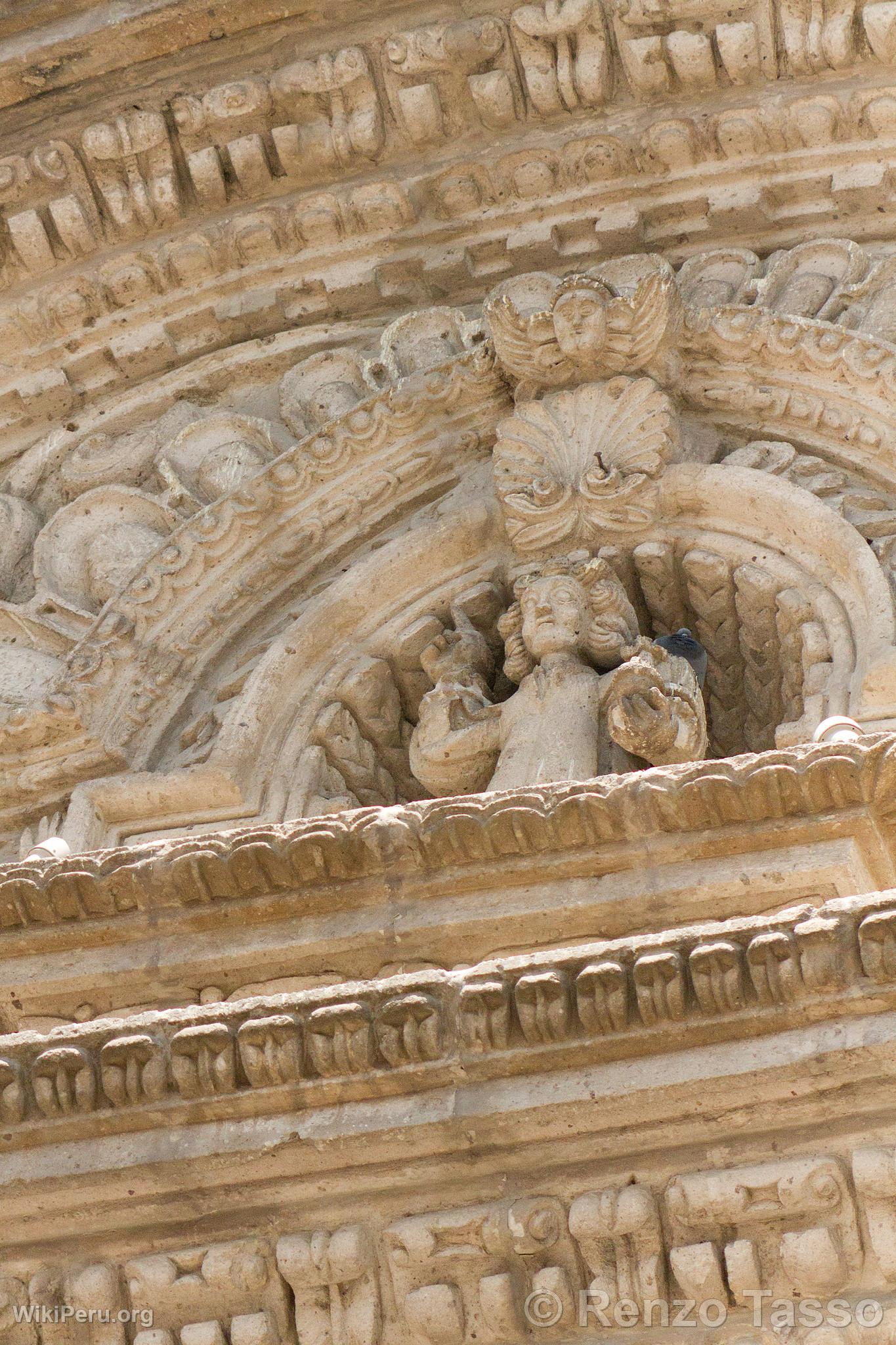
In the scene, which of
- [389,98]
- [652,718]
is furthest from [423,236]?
[652,718]

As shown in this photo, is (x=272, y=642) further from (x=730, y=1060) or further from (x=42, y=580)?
(x=730, y=1060)

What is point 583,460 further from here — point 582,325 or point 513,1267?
point 513,1267

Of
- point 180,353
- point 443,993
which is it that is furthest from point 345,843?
point 180,353

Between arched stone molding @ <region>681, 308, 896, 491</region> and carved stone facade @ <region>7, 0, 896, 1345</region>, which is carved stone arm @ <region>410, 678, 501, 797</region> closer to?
carved stone facade @ <region>7, 0, 896, 1345</region>

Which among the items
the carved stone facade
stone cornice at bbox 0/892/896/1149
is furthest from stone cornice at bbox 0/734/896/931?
stone cornice at bbox 0/892/896/1149

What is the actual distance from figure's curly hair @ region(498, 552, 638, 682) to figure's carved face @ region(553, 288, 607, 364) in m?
0.62

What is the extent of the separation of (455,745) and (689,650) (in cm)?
60

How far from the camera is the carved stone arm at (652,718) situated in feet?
17.0

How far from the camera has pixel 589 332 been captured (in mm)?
6555

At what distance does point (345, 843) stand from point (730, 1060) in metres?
0.99

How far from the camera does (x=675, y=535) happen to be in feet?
20.6

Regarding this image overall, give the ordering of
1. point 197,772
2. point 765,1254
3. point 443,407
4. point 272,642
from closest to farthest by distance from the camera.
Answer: point 765,1254, point 197,772, point 272,642, point 443,407

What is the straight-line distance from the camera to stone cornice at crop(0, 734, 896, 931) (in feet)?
14.8

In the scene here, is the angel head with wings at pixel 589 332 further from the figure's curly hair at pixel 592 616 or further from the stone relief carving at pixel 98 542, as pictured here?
the stone relief carving at pixel 98 542
